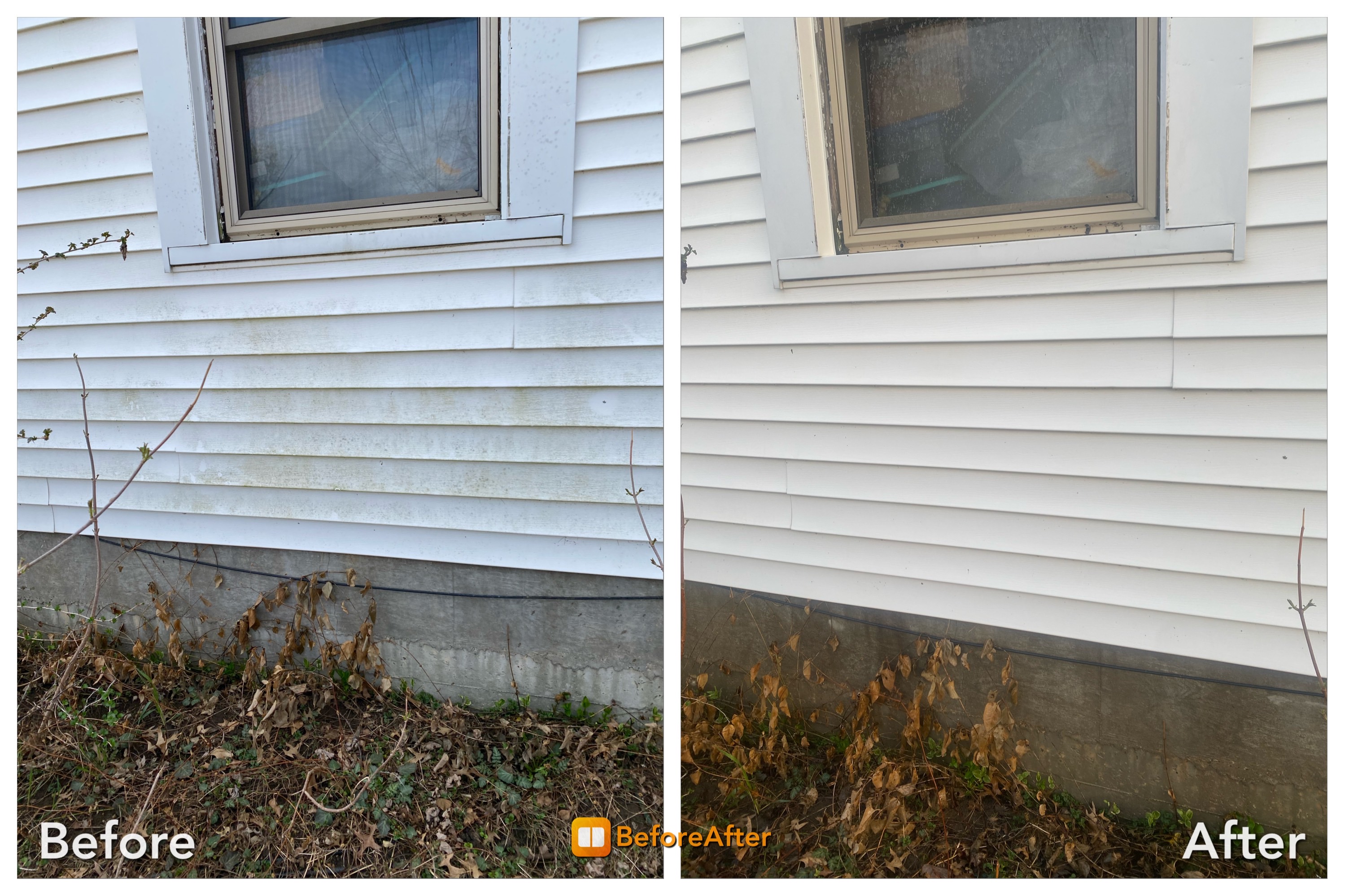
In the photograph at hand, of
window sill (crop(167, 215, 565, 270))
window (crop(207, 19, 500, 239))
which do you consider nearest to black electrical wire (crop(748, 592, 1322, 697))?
window sill (crop(167, 215, 565, 270))

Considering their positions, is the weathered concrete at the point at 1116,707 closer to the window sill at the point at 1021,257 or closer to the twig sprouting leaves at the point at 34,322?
the window sill at the point at 1021,257

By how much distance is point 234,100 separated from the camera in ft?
6.07

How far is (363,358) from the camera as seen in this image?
1948 millimetres

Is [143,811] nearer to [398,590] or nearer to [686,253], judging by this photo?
[398,590]

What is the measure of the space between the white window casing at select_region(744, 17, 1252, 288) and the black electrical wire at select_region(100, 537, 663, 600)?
101cm

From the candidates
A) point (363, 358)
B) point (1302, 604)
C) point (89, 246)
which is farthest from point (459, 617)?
point (1302, 604)

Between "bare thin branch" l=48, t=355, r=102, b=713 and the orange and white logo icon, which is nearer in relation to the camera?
the orange and white logo icon

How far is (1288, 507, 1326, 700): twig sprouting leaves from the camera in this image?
1.43 m

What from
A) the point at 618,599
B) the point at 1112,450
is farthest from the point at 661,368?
the point at 1112,450

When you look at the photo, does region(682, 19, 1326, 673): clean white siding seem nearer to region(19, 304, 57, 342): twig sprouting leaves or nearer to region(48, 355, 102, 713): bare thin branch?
region(48, 355, 102, 713): bare thin branch

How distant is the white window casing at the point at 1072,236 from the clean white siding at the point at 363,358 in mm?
296

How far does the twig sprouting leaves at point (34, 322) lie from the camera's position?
2.05m

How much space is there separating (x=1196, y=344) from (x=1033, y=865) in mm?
1310

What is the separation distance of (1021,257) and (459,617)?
1850 mm
